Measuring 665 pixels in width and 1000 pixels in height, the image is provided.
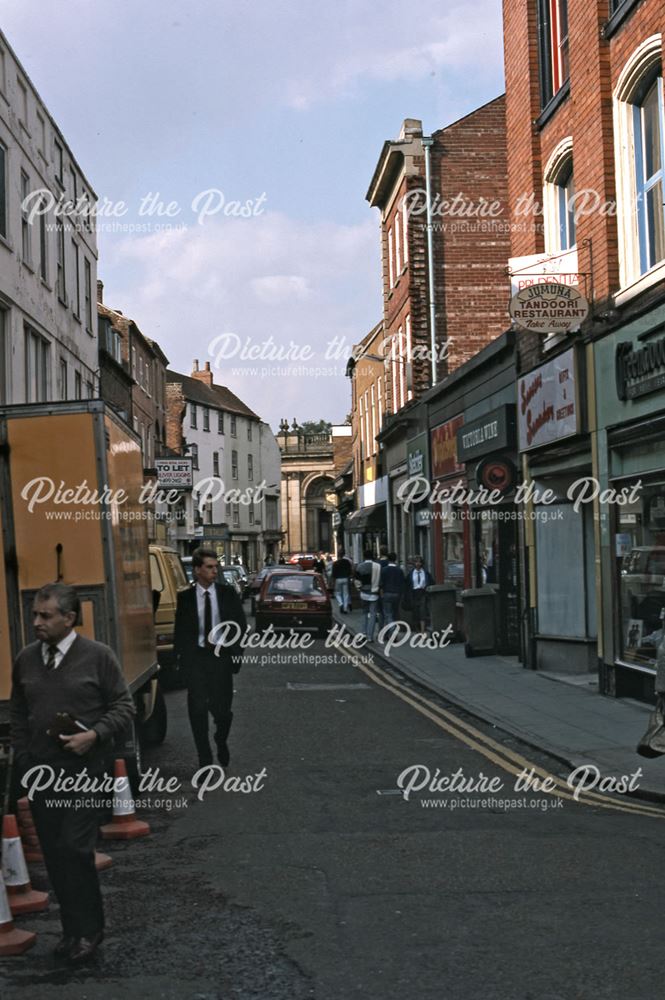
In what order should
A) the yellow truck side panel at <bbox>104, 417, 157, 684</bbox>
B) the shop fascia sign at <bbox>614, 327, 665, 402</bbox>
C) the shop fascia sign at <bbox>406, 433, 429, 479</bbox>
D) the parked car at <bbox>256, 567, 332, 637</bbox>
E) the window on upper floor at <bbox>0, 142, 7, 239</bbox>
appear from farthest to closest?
the shop fascia sign at <bbox>406, 433, 429, 479</bbox> < the parked car at <bbox>256, 567, 332, 637</bbox> < the window on upper floor at <bbox>0, 142, 7, 239</bbox> < the shop fascia sign at <bbox>614, 327, 665, 402</bbox> < the yellow truck side panel at <bbox>104, 417, 157, 684</bbox>

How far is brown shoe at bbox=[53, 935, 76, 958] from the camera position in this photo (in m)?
5.36

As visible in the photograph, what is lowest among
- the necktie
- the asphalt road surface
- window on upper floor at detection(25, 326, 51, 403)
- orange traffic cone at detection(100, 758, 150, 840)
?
the asphalt road surface

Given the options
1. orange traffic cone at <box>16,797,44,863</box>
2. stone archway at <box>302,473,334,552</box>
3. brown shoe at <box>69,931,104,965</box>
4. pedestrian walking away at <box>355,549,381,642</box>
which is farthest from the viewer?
stone archway at <box>302,473,334,552</box>

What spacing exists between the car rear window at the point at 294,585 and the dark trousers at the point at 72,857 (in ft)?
73.8

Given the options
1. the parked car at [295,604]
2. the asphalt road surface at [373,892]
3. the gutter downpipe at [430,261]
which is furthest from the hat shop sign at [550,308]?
the gutter downpipe at [430,261]

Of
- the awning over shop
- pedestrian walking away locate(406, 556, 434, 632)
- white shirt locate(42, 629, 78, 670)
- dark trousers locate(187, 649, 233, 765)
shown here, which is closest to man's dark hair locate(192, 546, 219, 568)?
dark trousers locate(187, 649, 233, 765)

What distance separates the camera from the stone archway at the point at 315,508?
112125 millimetres

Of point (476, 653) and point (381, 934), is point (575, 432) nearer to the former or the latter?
point (476, 653)

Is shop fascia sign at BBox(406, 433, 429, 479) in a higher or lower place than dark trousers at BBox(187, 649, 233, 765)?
higher

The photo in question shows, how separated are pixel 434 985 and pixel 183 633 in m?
5.58

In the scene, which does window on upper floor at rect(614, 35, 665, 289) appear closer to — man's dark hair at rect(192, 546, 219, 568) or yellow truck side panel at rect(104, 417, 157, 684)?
man's dark hair at rect(192, 546, 219, 568)

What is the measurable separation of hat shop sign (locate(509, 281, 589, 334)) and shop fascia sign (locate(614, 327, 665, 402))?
1.18 metres

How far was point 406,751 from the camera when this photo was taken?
11.4 meters

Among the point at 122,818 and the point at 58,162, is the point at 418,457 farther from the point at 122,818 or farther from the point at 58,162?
the point at 122,818
